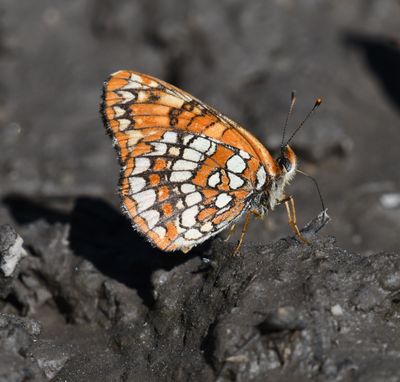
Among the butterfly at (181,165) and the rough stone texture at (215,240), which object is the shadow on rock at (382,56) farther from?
the butterfly at (181,165)

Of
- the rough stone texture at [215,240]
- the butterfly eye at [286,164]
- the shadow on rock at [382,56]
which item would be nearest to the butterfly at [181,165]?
the butterfly eye at [286,164]

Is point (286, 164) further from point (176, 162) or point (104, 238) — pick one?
point (104, 238)

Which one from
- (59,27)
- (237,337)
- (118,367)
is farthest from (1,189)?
(237,337)

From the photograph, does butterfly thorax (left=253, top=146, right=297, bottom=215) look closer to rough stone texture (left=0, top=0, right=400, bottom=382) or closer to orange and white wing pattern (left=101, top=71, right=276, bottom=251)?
orange and white wing pattern (left=101, top=71, right=276, bottom=251)

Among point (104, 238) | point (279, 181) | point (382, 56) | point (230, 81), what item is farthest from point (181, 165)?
point (382, 56)

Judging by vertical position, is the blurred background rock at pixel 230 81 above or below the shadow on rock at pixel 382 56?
below

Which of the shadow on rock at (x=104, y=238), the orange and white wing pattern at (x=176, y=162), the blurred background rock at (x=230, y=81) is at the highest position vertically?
the blurred background rock at (x=230, y=81)

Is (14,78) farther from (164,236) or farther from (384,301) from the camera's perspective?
(384,301)
